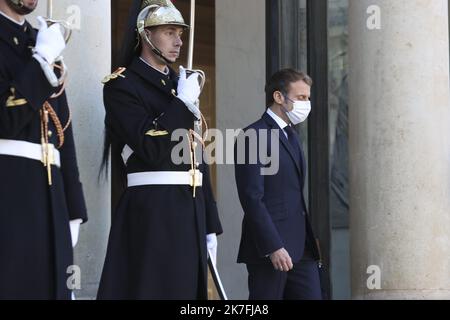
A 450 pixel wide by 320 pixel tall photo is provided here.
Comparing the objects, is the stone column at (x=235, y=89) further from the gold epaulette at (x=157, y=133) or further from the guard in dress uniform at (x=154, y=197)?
the gold epaulette at (x=157, y=133)

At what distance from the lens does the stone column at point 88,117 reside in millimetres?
6824

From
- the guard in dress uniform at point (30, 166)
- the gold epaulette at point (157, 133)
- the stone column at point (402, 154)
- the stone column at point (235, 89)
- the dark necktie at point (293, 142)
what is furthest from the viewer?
the stone column at point (235, 89)

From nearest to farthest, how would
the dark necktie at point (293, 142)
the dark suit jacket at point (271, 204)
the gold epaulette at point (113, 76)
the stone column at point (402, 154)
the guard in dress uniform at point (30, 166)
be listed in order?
the guard in dress uniform at point (30, 166) < the gold epaulette at point (113, 76) < the dark suit jacket at point (271, 204) < the dark necktie at point (293, 142) < the stone column at point (402, 154)

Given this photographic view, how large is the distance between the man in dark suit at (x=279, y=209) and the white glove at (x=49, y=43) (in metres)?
2.15

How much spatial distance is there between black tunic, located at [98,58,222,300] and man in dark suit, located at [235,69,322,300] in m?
0.89

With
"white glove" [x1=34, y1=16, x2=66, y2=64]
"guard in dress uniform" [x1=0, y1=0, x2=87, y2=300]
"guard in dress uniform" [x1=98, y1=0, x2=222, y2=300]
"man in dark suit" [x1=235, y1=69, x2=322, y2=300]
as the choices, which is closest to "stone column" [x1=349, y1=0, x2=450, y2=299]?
"man in dark suit" [x1=235, y1=69, x2=322, y2=300]

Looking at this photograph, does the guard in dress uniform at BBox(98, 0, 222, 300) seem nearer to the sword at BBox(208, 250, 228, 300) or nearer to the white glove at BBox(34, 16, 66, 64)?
the sword at BBox(208, 250, 228, 300)

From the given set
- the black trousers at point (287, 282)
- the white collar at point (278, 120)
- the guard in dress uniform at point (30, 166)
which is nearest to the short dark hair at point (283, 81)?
the white collar at point (278, 120)

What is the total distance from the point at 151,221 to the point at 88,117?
806 millimetres

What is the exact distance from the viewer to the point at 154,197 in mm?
6465

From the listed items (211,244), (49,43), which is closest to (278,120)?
(211,244)
